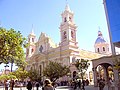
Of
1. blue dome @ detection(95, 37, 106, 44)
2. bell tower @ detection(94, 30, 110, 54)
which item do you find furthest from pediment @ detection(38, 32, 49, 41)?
blue dome @ detection(95, 37, 106, 44)

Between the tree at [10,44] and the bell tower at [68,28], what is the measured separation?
32255mm

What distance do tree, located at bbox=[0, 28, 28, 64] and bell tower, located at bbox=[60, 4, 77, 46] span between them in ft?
106

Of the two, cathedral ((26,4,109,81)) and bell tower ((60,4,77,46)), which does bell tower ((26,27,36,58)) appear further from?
bell tower ((60,4,77,46))

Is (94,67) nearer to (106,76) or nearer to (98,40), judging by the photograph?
(106,76)

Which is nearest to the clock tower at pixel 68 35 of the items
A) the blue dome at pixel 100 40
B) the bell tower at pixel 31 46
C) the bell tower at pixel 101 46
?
the bell tower at pixel 31 46

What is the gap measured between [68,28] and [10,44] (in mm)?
35346

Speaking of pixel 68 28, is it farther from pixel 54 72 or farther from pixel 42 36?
pixel 54 72

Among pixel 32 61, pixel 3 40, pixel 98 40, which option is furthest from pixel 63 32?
pixel 3 40

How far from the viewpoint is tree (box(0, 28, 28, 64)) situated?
1261 centimetres

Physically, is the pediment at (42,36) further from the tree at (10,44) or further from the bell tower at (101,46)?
the tree at (10,44)

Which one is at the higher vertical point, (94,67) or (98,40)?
(98,40)

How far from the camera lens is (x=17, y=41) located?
1304cm

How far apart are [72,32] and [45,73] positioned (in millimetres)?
22499

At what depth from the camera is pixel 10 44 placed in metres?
A: 12.9
